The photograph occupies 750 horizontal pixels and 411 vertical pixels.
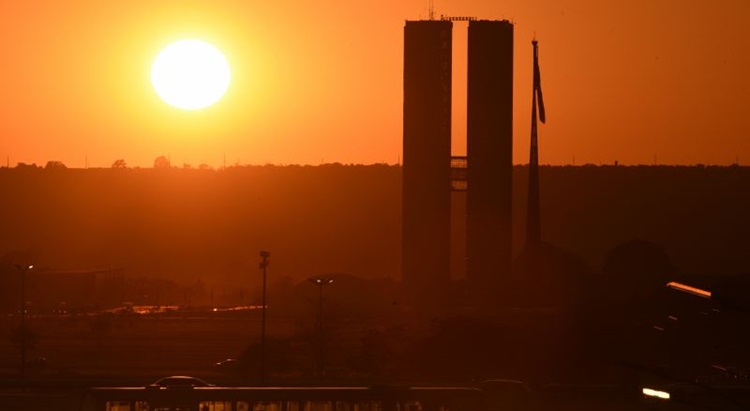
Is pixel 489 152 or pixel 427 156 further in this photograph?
pixel 489 152

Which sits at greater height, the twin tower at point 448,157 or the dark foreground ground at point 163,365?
the twin tower at point 448,157

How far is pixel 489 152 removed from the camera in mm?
119125

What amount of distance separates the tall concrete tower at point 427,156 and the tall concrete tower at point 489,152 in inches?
77.4

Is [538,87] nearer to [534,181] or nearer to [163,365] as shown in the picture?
[534,181]

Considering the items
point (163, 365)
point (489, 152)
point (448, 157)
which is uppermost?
point (489, 152)

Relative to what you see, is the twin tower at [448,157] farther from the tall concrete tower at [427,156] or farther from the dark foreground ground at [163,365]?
the dark foreground ground at [163,365]

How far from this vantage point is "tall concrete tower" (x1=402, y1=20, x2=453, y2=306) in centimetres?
11800

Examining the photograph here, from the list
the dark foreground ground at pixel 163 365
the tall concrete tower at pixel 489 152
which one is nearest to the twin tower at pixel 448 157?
the tall concrete tower at pixel 489 152

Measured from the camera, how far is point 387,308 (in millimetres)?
110438

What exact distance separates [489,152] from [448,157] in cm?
326

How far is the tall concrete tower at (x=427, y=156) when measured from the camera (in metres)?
118

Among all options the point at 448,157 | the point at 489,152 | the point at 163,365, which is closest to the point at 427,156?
the point at 448,157

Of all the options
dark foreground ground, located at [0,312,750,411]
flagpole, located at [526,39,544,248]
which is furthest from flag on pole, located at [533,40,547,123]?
dark foreground ground, located at [0,312,750,411]

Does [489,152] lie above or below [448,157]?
above
